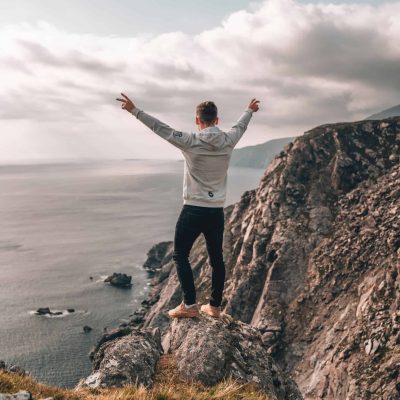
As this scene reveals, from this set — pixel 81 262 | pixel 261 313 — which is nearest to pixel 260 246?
Answer: pixel 261 313

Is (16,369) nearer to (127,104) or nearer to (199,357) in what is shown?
(199,357)

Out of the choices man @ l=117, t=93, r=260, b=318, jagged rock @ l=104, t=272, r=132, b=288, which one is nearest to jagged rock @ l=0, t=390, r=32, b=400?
man @ l=117, t=93, r=260, b=318

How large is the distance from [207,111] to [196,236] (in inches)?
134

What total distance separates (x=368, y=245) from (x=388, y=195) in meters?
11.5

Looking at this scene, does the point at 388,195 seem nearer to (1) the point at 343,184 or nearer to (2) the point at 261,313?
(1) the point at 343,184

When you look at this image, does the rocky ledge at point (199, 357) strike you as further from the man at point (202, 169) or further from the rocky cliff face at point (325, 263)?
the rocky cliff face at point (325, 263)

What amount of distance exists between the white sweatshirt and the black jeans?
29 cm

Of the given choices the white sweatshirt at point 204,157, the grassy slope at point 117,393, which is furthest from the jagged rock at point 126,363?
the white sweatshirt at point 204,157

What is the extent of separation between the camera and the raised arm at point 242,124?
34.1 feet

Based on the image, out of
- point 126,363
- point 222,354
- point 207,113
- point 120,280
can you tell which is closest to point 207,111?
point 207,113

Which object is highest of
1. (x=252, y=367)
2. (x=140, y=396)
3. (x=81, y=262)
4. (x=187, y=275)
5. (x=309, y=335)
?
(x=187, y=275)

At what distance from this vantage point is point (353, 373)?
155 feet

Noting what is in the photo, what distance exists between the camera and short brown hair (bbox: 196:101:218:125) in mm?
9844

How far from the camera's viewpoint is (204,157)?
10.0 meters
